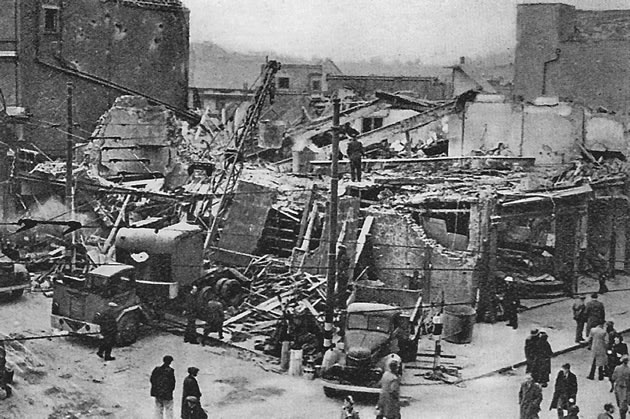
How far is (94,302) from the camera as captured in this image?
68.4 feet

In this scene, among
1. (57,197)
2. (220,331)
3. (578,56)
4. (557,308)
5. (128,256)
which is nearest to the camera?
(220,331)

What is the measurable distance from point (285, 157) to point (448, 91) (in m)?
23.8

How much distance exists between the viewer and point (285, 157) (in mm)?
41875

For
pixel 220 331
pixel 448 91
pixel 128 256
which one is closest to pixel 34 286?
pixel 128 256

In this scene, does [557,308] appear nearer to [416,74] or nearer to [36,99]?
[36,99]

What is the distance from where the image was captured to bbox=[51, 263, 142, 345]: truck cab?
2089 cm

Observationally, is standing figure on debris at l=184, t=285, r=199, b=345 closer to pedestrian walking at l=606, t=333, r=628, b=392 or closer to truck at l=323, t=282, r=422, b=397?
truck at l=323, t=282, r=422, b=397

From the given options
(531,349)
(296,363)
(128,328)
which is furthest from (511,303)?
(128,328)

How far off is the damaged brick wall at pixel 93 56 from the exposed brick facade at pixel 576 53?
60.2ft

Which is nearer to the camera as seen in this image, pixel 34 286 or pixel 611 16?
pixel 34 286

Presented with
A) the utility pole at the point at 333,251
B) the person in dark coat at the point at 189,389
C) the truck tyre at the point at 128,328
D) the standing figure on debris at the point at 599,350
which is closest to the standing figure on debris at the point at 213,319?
the truck tyre at the point at 128,328

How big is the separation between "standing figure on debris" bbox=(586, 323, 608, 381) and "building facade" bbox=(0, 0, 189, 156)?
26565 mm

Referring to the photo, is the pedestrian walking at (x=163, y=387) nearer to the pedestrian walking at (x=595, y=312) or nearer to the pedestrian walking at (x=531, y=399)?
the pedestrian walking at (x=531, y=399)

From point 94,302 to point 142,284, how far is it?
2.70 m
